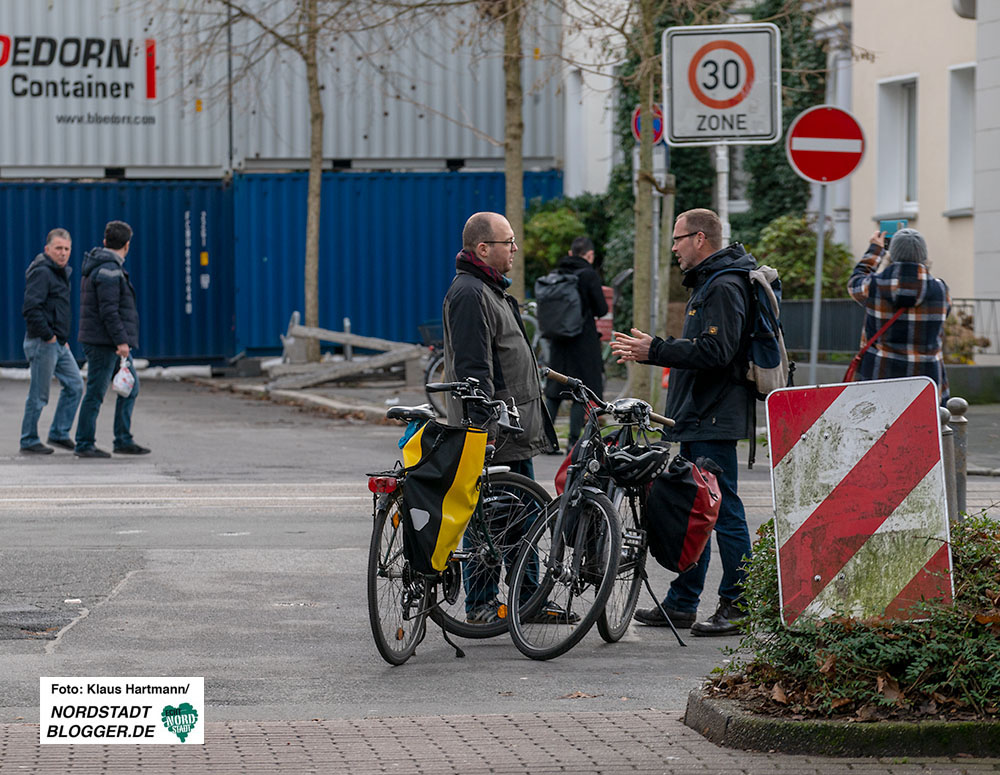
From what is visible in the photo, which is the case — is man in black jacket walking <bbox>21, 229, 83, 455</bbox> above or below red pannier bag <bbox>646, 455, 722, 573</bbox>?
above

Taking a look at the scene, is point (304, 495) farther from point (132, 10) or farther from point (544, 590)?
point (132, 10)

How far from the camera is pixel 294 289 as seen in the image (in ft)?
87.6

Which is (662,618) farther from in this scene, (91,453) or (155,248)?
(155,248)

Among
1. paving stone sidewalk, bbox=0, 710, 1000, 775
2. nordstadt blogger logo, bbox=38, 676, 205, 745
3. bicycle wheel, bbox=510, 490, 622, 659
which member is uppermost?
bicycle wheel, bbox=510, 490, 622, 659

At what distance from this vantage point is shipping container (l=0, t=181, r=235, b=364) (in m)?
25.8

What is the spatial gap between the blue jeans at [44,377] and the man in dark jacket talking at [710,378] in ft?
27.4

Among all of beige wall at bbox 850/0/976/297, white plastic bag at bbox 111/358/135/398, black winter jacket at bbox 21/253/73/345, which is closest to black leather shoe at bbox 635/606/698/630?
white plastic bag at bbox 111/358/135/398

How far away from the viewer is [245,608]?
7594 millimetres

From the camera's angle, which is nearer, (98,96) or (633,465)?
(633,465)

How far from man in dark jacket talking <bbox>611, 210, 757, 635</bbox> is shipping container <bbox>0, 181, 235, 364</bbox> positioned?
64.6 feet

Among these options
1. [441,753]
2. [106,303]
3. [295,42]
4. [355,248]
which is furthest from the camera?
[355,248]

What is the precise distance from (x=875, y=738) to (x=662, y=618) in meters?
2.59

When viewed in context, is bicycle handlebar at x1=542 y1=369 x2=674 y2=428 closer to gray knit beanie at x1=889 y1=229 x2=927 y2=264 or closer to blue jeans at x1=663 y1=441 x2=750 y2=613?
blue jeans at x1=663 y1=441 x2=750 y2=613

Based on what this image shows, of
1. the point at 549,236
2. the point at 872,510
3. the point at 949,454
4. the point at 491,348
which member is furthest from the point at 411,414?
the point at 549,236
